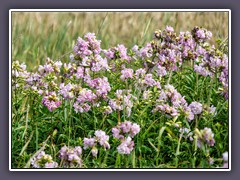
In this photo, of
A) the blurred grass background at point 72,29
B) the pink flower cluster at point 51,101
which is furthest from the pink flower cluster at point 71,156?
the blurred grass background at point 72,29

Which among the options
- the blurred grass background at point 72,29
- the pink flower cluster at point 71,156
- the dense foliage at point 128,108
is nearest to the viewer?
the pink flower cluster at point 71,156

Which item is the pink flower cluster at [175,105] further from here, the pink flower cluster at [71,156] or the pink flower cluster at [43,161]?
the pink flower cluster at [43,161]

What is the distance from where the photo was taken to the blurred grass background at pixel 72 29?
17.7 feet

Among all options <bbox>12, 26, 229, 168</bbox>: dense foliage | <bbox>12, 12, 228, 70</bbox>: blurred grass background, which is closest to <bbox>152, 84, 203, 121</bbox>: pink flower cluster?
<bbox>12, 26, 229, 168</bbox>: dense foliage

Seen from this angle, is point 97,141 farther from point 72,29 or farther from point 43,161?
point 72,29

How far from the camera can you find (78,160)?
410cm

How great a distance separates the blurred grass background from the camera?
540 centimetres

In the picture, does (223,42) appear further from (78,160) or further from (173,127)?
(78,160)

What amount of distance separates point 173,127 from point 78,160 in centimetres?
73

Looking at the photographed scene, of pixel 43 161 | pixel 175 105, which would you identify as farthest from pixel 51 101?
pixel 175 105

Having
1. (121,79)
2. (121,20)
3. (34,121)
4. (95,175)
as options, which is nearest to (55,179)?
(95,175)

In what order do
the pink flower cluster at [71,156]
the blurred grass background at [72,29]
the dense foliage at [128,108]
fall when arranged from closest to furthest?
the pink flower cluster at [71,156], the dense foliage at [128,108], the blurred grass background at [72,29]

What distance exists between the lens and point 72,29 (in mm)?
6000

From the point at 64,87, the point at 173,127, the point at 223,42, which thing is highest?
the point at 223,42
